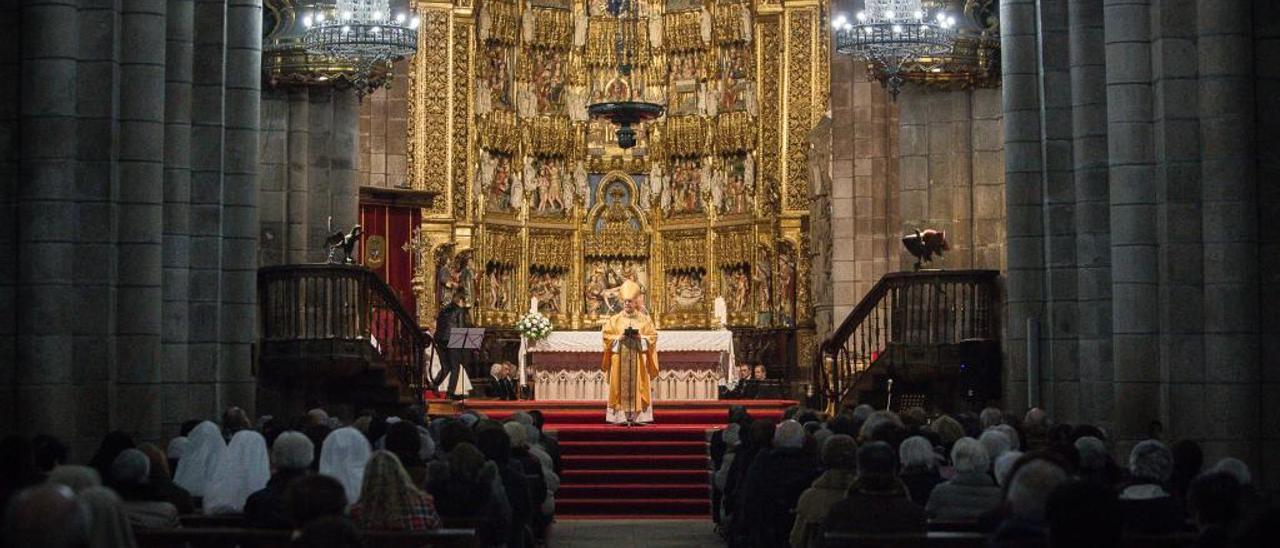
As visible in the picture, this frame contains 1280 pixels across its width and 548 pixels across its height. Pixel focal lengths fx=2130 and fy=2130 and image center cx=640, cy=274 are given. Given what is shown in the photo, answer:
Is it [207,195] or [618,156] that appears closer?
[207,195]

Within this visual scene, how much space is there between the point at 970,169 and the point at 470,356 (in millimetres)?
A: 9545

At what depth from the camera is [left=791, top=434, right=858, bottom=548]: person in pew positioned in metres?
13.1

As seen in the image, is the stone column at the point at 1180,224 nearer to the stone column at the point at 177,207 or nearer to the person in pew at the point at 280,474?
the person in pew at the point at 280,474

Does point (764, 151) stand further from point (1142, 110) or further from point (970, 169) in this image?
point (1142, 110)

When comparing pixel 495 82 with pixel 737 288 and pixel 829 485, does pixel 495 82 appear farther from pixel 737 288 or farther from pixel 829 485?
pixel 829 485

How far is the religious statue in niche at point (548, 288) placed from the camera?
35.7 metres

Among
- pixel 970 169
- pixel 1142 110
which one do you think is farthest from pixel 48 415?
pixel 970 169

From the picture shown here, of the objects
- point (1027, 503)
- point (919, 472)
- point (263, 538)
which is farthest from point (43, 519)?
point (919, 472)

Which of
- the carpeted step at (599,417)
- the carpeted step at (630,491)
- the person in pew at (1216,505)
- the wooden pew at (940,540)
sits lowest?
the carpeted step at (630,491)

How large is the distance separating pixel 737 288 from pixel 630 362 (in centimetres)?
807

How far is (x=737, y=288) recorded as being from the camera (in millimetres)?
35375

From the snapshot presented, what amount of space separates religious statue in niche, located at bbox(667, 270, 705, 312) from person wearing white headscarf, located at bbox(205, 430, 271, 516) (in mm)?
22140

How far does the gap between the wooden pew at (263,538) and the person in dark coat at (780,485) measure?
5.09m

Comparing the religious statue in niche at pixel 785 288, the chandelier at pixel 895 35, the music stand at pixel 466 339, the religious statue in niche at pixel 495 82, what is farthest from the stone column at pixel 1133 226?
the religious statue in niche at pixel 495 82
